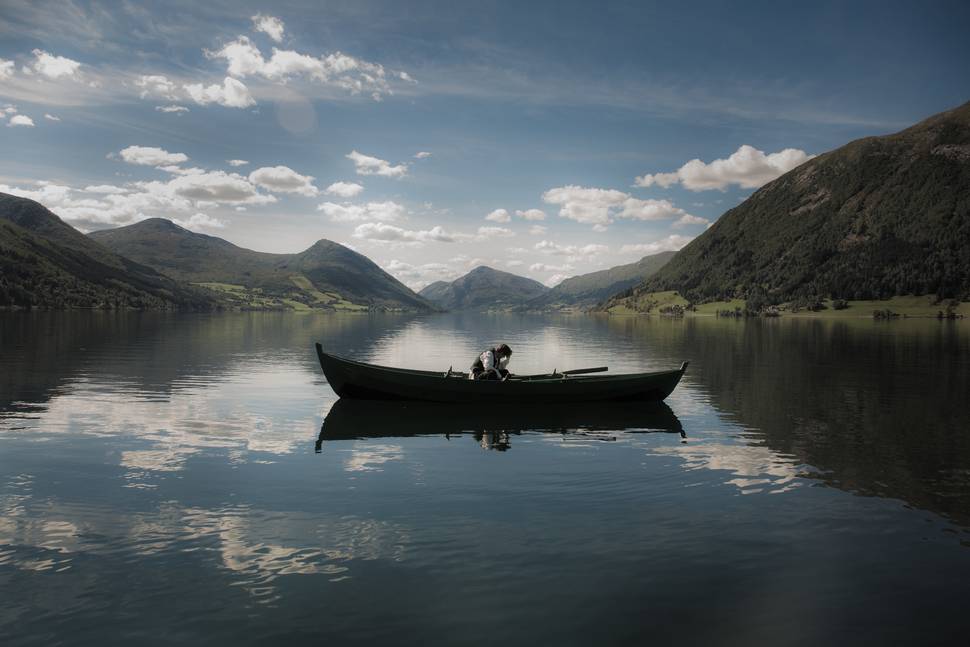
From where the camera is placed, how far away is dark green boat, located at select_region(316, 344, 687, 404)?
105ft

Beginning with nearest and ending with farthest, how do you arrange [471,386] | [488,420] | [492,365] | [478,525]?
[478,525] → [488,420] → [471,386] → [492,365]

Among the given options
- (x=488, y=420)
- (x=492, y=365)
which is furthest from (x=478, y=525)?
(x=492, y=365)

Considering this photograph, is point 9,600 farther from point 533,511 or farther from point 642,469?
point 642,469

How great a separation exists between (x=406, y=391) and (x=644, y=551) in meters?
21.0

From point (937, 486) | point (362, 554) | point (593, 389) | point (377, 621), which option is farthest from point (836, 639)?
point (593, 389)

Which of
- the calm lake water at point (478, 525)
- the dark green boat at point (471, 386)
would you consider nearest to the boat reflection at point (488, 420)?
the calm lake water at point (478, 525)

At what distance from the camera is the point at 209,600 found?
10719 millimetres

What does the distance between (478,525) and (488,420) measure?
1534 cm

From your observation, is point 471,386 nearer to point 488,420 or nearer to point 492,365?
point 492,365

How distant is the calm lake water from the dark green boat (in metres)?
1.19

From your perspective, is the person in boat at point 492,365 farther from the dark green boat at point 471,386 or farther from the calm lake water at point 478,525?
the calm lake water at point 478,525

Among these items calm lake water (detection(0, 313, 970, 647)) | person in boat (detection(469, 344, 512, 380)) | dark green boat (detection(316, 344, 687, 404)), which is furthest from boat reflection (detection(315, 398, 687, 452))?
person in boat (detection(469, 344, 512, 380))

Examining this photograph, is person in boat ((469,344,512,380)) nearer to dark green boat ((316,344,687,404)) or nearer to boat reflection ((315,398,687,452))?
dark green boat ((316,344,687,404))

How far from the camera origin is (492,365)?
107 ft
